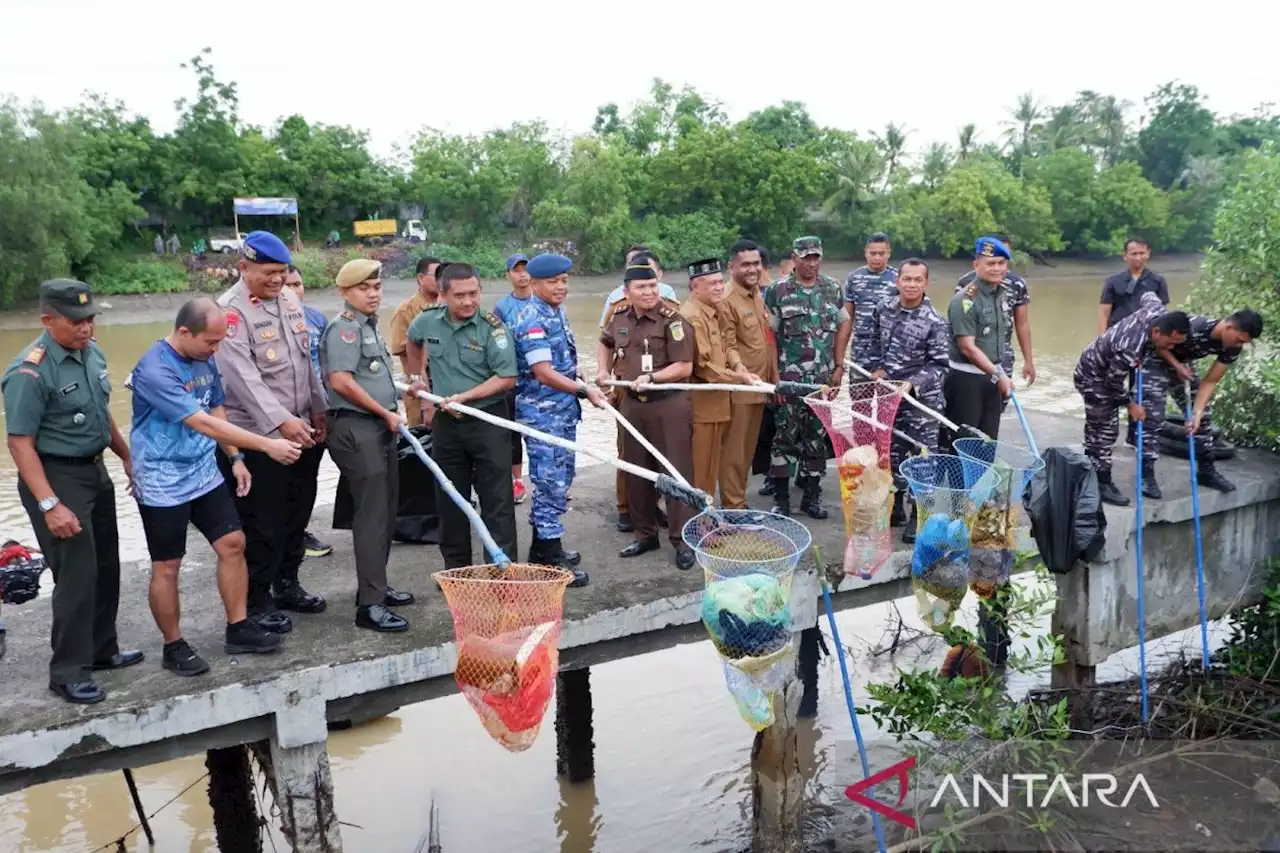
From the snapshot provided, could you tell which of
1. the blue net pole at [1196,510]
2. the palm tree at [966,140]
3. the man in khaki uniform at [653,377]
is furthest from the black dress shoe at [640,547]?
the palm tree at [966,140]

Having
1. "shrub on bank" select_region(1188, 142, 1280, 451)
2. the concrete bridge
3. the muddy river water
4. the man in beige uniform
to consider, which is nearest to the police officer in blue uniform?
the concrete bridge

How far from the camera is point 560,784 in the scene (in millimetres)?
7320

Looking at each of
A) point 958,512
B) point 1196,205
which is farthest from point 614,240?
point 958,512

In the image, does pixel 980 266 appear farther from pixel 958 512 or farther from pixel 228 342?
pixel 228 342

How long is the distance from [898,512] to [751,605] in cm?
270

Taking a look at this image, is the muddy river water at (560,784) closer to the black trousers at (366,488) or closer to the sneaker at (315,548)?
the sneaker at (315,548)

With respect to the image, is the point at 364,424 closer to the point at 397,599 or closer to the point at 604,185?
the point at 397,599

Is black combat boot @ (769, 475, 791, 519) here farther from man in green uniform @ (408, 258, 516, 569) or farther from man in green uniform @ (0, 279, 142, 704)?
man in green uniform @ (0, 279, 142, 704)

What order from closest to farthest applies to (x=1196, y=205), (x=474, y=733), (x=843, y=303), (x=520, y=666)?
(x=520, y=666), (x=843, y=303), (x=474, y=733), (x=1196, y=205)

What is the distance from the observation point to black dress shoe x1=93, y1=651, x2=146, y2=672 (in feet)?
14.5

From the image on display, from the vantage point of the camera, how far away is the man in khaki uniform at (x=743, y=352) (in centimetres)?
621

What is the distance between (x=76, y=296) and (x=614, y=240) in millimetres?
31906

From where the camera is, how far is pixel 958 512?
17.5ft

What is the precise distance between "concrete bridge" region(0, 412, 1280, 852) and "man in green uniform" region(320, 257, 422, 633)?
258mm
